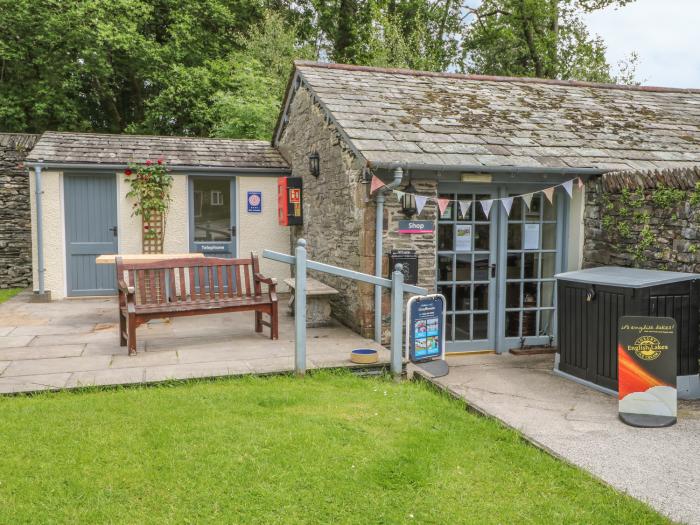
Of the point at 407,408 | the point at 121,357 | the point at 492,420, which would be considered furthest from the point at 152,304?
the point at 492,420

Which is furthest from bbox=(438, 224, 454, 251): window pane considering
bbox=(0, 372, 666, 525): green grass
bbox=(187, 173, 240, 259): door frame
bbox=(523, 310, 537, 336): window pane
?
bbox=(187, 173, 240, 259): door frame

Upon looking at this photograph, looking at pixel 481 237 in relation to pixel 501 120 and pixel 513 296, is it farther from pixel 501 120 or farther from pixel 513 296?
pixel 501 120

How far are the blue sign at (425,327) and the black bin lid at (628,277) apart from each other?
1.41m

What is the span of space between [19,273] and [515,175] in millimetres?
11992

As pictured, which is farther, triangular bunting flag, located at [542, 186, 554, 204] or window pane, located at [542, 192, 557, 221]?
window pane, located at [542, 192, 557, 221]

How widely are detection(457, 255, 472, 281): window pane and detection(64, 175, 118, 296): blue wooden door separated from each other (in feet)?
23.2

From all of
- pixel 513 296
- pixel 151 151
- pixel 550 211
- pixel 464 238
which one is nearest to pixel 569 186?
pixel 550 211

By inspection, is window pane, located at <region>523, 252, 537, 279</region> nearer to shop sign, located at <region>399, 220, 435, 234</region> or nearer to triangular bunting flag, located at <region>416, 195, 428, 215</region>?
shop sign, located at <region>399, 220, 435, 234</region>

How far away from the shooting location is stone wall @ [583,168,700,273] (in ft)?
20.3

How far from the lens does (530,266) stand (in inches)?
329

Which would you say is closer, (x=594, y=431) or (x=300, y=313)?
(x=594, y=431)

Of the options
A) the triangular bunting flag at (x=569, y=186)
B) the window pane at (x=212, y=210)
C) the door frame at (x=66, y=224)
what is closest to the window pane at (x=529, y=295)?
the triangular bunting flag at (x=569, y=186)

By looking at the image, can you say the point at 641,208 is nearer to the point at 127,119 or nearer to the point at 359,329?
the point at 359,329

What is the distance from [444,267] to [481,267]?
522mm
